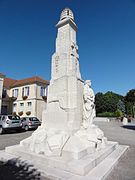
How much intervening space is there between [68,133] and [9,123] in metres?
9.32

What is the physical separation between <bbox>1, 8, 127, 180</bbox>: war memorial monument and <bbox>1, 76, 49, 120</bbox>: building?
1891 centimetres

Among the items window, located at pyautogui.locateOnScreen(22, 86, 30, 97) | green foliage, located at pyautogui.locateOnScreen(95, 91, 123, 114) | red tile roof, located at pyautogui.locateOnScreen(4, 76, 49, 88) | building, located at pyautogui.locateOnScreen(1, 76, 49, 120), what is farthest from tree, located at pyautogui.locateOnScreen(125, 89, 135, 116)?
window, located at pyautogui.locateOnScreen(22, 86, 30, 97)

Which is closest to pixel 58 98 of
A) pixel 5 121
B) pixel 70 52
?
pixel 70 52

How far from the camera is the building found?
25.6 m

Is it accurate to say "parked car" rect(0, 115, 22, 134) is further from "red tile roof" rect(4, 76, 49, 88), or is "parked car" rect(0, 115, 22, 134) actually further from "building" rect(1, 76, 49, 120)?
"red tile roof" rect(4, 76, 49, 88)

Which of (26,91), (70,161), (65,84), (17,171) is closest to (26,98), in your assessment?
(26,91)

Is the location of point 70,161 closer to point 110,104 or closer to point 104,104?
point 104,104

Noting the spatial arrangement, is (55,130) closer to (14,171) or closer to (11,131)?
(14,171)

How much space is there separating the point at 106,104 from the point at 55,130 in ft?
168

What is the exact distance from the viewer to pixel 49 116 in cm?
671

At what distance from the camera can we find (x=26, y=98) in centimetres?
2636

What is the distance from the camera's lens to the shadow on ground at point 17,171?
3916mm

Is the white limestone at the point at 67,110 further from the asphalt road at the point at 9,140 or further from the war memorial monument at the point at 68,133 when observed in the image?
the asphalt road at the point at 9,140

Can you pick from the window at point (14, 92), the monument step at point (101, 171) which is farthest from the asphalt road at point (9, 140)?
the window at point (14, 92)
